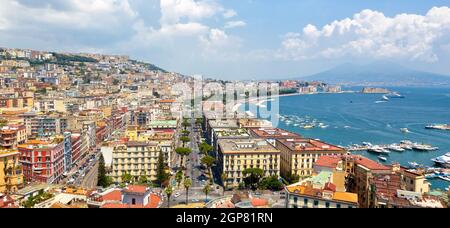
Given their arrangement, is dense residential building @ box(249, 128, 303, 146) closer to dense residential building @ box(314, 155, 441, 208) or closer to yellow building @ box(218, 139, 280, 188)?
yellow building @ box(218, 139, 280, 188)

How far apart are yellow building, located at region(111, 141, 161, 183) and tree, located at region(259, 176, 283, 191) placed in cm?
399

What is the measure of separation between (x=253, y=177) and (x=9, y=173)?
23.8 feet

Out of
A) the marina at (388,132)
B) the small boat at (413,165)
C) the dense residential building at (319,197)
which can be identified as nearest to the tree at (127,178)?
the dense residential building at (319,197)

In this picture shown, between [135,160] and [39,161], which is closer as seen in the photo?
[39,161]

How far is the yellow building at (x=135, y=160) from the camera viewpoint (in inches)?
534

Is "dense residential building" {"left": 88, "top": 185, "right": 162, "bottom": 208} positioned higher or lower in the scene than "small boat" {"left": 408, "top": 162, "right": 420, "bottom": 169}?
higher

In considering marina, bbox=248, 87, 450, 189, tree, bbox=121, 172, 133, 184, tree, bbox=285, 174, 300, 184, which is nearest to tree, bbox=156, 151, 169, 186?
tree, bbox=121, 172, 133, 184

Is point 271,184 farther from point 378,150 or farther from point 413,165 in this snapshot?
point 378,150

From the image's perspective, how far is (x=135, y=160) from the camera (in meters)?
13.7

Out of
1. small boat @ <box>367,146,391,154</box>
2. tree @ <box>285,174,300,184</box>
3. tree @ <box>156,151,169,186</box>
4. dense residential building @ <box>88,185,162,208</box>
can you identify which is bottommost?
small boat @ <box>367,146,391,154</box>

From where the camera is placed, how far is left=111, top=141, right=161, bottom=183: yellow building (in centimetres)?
1355

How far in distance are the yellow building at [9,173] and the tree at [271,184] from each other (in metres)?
7.24

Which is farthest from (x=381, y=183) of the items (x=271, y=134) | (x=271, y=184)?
(x=271, y=134)

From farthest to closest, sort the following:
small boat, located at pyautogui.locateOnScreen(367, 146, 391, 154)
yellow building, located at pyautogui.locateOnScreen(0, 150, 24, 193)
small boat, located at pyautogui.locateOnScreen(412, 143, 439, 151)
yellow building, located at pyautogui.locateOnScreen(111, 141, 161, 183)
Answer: small boat, located at pyautogui.locateOnScreen(412, 143, 439, 151) < small boat, located at pyautogui.locateOnScreen(367, 146, 391, 154) < yellow building, located at pyautogui.locateOnScreen(111, 141, 161, 183) < yellow building, located at pyautogui.locateOnScreen(0, 150, 24, 193)
